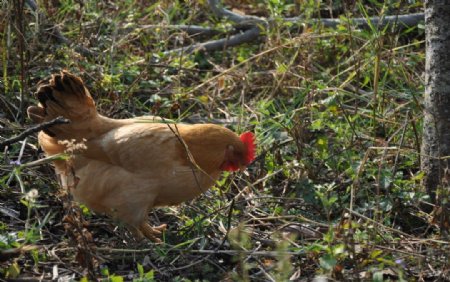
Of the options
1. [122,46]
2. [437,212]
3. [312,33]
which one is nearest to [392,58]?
[312,33]

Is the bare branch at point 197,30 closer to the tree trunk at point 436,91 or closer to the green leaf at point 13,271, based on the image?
the tree trunk at point 436,91

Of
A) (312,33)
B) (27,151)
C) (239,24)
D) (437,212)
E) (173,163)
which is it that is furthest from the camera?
(239,24)

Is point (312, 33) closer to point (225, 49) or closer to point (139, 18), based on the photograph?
point (225, 49)

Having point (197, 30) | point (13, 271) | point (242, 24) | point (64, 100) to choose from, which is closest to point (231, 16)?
point (242, 24)

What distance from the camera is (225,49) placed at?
737 cm

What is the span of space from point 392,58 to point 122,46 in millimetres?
2361

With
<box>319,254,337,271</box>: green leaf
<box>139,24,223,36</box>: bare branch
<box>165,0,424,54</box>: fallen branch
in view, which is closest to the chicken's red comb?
<box>319,254,337,271</box>: green leaf

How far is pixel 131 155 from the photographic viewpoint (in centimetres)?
469

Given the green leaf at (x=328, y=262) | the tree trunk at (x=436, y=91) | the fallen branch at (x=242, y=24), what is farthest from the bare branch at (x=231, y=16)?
the green leaf at (x=328, y=262)

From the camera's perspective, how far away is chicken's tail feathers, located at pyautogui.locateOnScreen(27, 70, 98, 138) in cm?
474

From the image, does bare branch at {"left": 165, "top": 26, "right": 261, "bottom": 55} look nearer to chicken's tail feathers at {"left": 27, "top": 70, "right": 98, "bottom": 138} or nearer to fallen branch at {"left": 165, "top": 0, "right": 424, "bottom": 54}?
fallen branch at {"left": 165, "top": 0, "right": 424, "bottom": 54}

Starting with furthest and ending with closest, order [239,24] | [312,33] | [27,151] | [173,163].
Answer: [239,24] → [312,33] → [27,151] → [173,163]

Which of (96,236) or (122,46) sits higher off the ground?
(122,46)

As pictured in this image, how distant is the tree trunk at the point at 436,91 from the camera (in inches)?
183
